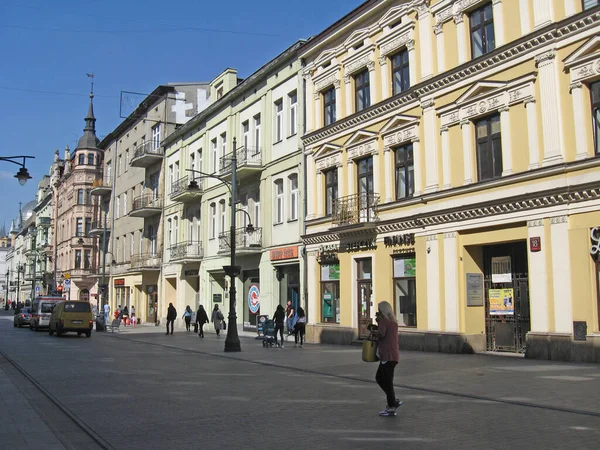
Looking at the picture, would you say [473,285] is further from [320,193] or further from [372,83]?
[320,193]

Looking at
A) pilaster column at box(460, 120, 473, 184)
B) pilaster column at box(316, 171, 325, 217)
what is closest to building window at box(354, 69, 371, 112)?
pilaster column at box(316, 171, 325, 217)

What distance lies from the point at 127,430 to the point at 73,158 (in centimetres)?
7226

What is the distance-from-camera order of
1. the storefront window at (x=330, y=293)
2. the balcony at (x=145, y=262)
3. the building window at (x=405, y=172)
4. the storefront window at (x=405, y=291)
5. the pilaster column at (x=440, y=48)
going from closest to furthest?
the pilaster column at (x=440, y=48) → the storefront window at (x=405, y=291) → the building window at (x=405, y=172) → the storefront window at (x=330, y=293) → the balcony at (x=145, y=262)

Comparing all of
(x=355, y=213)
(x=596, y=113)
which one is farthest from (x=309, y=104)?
(x=596, y=113)

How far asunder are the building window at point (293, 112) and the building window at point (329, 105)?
212 cm

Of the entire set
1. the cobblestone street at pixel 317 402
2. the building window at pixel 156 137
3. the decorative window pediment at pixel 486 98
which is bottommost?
the cobblestone street at pixel 317 402

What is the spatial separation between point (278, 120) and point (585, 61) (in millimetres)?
17061

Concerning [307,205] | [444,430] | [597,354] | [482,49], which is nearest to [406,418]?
[444,430]

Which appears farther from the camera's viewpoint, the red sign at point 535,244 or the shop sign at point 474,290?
the shop sign at point 474,290

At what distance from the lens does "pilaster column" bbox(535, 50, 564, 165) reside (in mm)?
16406

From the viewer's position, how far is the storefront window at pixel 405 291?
21531 millimetres

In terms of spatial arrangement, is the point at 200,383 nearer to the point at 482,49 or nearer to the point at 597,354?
the point at 597,354

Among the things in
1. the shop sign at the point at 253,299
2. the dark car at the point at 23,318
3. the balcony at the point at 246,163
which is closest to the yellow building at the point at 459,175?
the shop sign at the point at 253,299

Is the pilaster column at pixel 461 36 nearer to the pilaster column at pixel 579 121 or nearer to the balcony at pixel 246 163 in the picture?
the pilaster column at pixel 579 121
